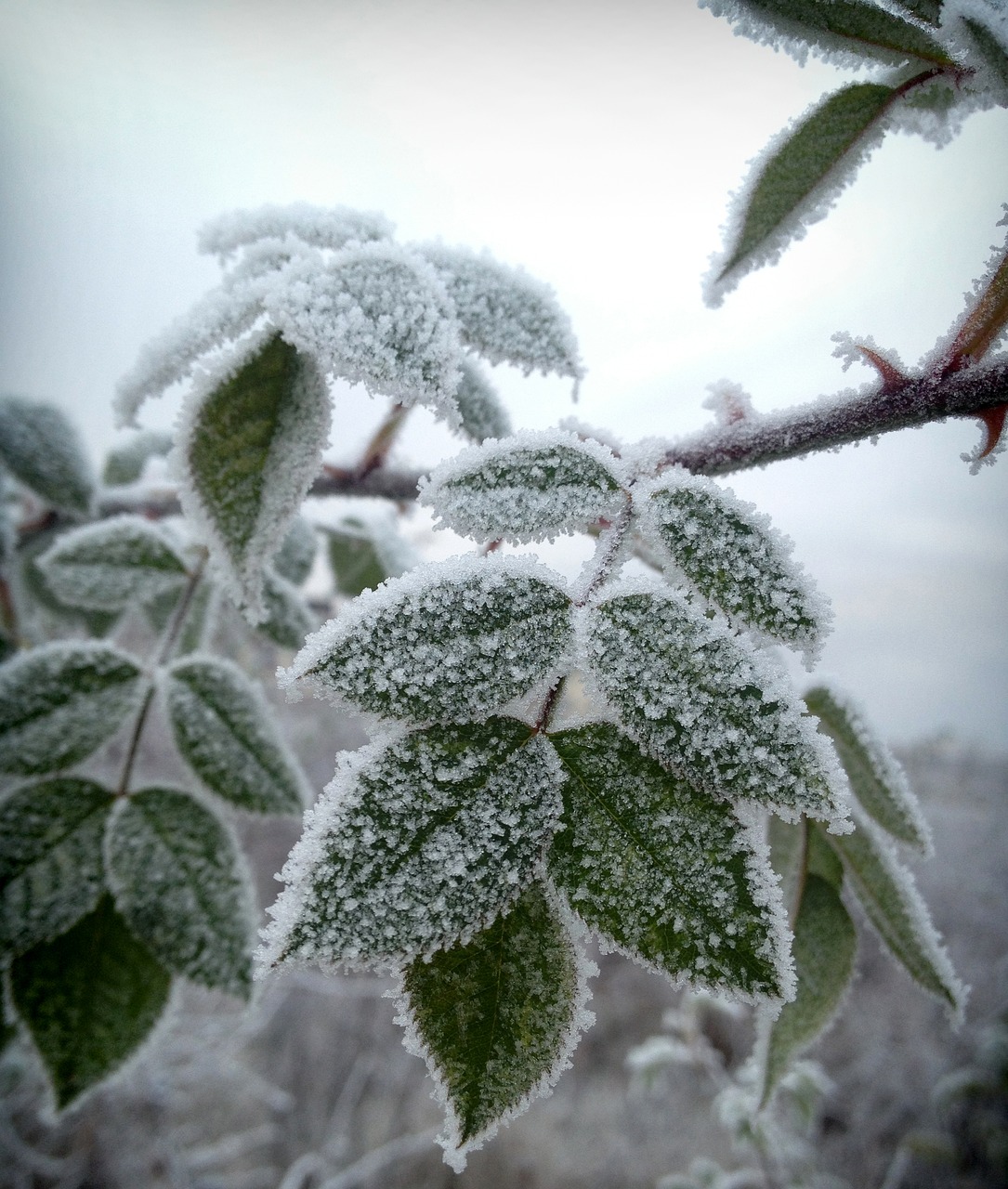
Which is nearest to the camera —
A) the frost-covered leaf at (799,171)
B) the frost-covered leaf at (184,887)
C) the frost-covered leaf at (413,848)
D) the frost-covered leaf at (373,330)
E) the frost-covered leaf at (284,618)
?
the frost-covered leaf at (413,848)

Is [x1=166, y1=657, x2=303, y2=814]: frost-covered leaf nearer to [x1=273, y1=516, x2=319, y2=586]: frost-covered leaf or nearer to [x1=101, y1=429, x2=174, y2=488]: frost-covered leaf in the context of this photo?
[x1=273, y1=516, x2=319, y2=586]: frost-covered leaf

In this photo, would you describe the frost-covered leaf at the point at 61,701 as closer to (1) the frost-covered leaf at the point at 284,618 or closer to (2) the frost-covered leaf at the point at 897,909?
(1) the frost-covered leaf at the point at 284,618

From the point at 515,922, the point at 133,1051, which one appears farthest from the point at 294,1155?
the point at 515,922

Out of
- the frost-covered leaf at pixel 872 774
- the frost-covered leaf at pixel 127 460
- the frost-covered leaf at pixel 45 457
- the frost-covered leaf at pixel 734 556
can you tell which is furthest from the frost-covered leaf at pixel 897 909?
the frost-covered leaf at pixel 127 460

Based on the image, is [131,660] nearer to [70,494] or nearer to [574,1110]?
[70,494]

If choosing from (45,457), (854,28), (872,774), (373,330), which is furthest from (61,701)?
(854,28)

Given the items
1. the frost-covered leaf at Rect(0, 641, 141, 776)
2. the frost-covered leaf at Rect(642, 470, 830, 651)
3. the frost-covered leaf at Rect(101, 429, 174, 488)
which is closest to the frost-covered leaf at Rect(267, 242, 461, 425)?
the frost-covered leaf at Rect(642, 470, 830, 651)

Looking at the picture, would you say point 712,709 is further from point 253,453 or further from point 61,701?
point 61,701
